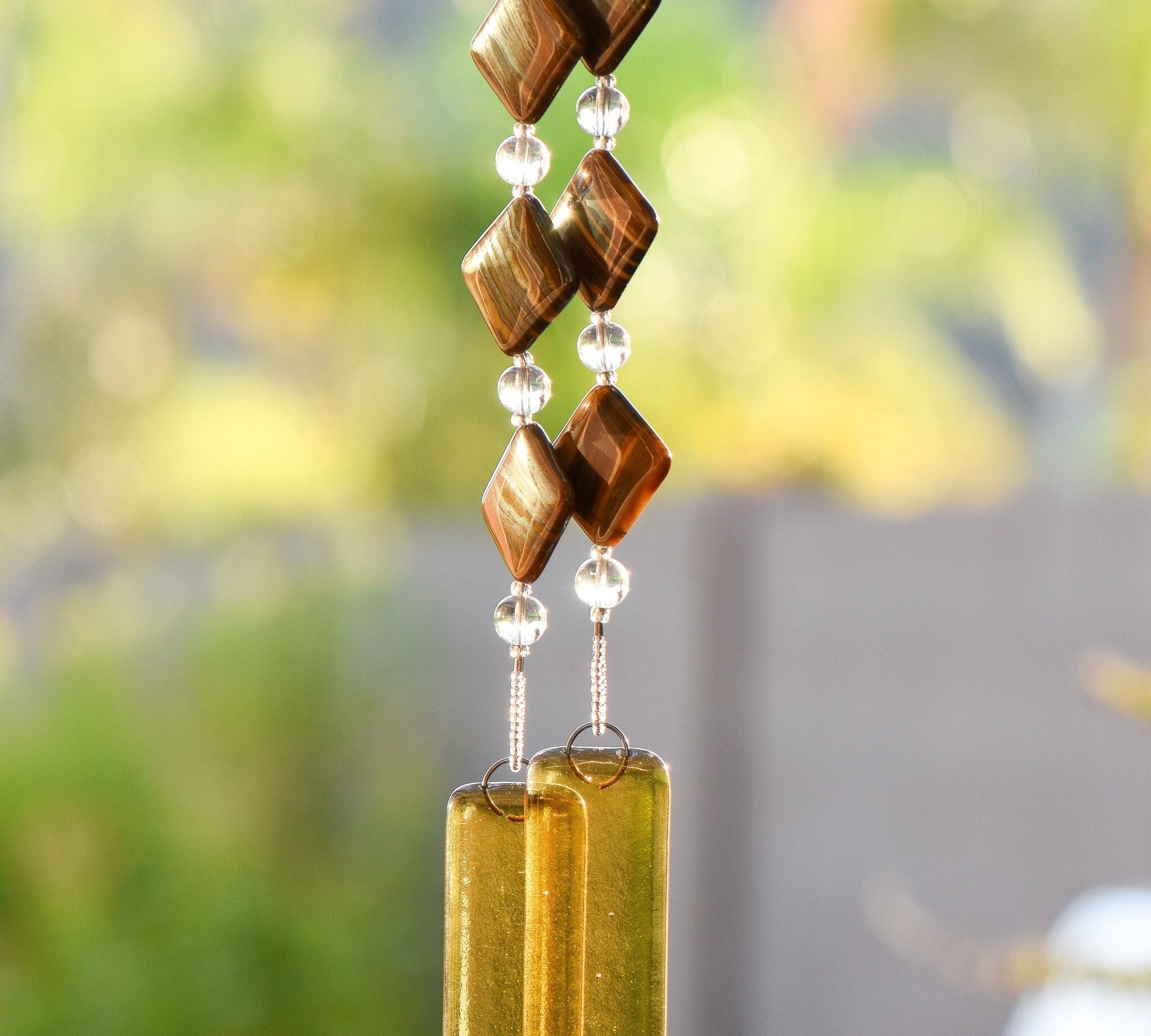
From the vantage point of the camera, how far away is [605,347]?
0.47m

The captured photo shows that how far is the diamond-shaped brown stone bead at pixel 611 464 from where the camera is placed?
460 millimetres

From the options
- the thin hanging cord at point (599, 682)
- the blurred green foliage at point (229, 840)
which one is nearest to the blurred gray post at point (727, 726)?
the blurred green foliage at point (229, 840)

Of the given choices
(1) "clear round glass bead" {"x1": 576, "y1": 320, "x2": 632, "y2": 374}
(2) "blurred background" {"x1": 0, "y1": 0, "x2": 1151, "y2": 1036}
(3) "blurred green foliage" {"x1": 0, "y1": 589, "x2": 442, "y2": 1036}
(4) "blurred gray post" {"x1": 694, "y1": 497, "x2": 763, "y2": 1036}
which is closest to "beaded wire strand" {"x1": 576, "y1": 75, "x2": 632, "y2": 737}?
(1) "clear round glass bead" {"x1": 576, "y1": 320, "x2": 632, "y2": 374}

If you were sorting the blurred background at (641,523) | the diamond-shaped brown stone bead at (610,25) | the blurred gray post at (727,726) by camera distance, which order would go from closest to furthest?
the diamond-shaped brown stone bead at (610,25) → the blurred background at (641,523) → the blurred gray post at (727,726)

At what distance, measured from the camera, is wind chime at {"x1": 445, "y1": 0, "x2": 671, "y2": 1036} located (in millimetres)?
452

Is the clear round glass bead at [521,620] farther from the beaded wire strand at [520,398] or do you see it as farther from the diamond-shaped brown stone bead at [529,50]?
the diamond-shaped brown stone bead at [529,50]

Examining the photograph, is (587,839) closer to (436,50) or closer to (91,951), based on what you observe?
(91,951)

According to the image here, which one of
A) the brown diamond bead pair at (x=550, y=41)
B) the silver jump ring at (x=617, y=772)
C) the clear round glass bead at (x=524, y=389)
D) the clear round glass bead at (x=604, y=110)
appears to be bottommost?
the silver jump ring at (x=617, y=772)

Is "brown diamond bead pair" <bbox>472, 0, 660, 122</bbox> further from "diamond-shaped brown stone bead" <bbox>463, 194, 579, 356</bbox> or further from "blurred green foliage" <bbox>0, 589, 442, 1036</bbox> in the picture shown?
"blurred green foliage" <bbox>0, 589, 442, 1036</bbox>

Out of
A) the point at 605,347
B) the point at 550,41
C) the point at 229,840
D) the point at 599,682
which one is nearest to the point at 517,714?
the point at 599,682

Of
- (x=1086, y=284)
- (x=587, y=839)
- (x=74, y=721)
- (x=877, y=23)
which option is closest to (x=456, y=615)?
(x=74, y=721)

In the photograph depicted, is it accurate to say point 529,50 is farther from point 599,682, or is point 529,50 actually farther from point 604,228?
point 599,682

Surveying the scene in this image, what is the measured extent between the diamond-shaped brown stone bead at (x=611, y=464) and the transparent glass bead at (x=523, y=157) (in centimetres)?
8

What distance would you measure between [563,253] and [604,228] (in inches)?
0.7
